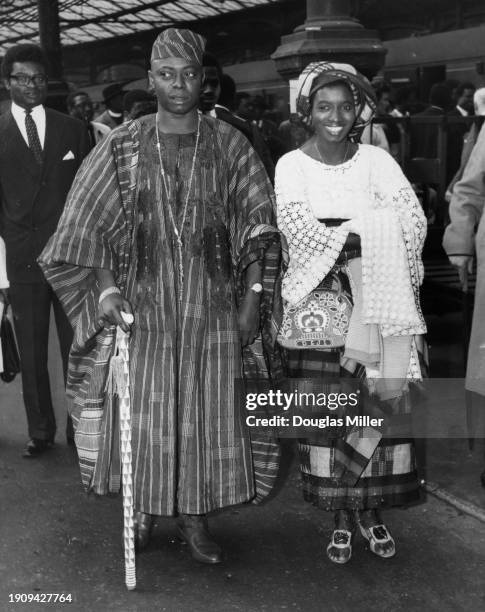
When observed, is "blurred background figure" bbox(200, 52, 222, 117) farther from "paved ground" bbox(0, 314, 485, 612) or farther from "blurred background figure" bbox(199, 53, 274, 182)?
"paved ground" bbox(0, 314, 485, 612)

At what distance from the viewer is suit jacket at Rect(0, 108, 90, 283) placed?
16.7 ft

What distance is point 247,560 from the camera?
12.9 feet

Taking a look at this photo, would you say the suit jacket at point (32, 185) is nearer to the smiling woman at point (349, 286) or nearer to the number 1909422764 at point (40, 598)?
the smiling woman at point (349, 286)

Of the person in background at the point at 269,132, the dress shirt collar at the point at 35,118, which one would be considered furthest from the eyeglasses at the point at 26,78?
the person in background at the point at 269,132

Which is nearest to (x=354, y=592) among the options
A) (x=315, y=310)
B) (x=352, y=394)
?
(x=352, y=394)

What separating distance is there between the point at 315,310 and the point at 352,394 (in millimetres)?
364

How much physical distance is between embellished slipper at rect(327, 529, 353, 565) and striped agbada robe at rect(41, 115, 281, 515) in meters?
0.38

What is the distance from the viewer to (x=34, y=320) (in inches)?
207

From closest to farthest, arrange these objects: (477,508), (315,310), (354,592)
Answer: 1. (354,592)
2. (315,310)
3. (477,508)

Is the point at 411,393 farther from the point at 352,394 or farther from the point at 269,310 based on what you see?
the point at 269,310

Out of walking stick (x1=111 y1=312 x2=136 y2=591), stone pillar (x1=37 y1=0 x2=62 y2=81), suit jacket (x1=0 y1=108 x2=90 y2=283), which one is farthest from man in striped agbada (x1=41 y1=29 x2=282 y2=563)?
stone pillar (x1=37 y1=0 x2=62 y2=81)

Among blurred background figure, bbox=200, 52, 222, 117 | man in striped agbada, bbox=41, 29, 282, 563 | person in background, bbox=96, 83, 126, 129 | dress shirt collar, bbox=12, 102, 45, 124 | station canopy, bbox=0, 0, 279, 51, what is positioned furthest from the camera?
station canopy, bbox=0, 0, 279, 51

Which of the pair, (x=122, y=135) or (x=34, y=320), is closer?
(x=122, y=135)

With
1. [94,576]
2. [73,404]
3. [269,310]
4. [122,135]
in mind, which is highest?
[122,135]
